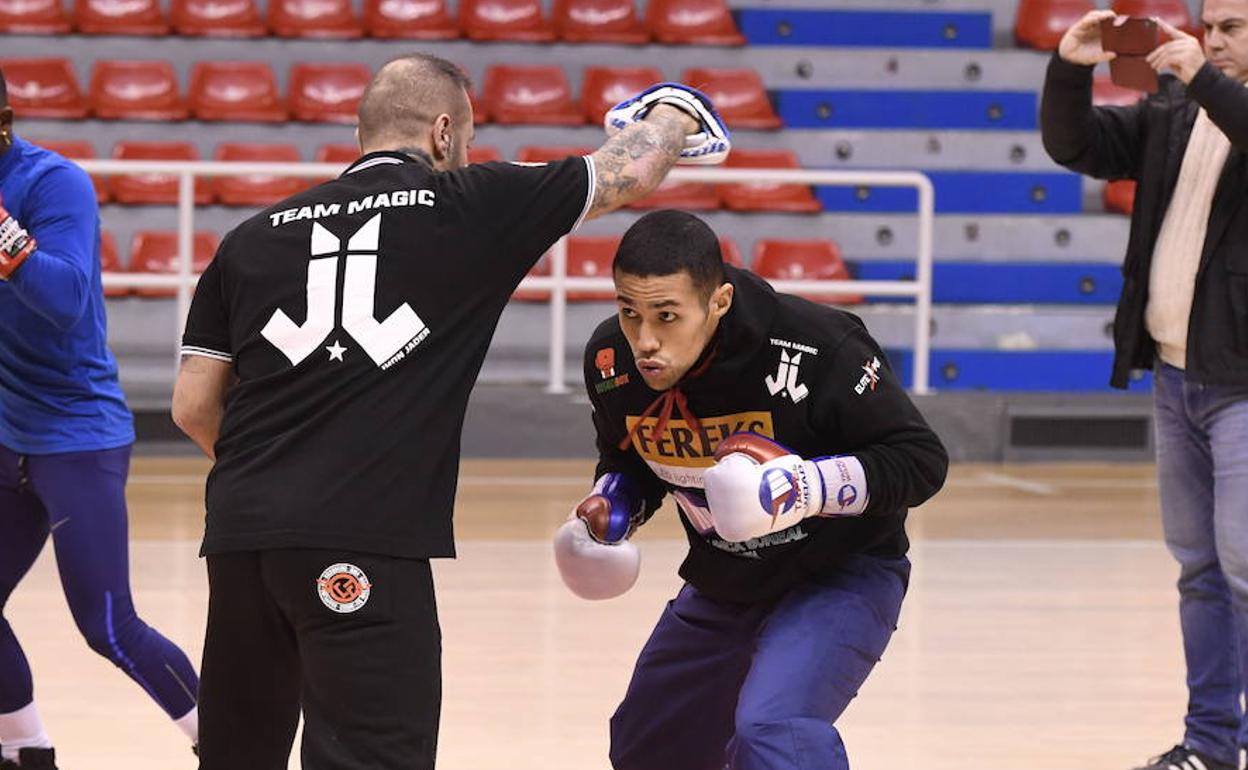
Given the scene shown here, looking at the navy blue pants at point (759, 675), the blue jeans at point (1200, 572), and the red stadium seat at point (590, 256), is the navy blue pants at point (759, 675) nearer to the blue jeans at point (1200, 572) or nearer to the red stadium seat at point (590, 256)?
the blue jeans at point (1200, 572)

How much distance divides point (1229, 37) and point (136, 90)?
9577mm

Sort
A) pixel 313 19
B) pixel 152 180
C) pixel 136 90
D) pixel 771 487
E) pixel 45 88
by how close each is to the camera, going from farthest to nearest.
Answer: pixel 313 19
pixel 136 90
pixel 45 88
pixel 152 180
pixel 771 487

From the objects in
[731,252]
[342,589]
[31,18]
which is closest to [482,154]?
[731,252]

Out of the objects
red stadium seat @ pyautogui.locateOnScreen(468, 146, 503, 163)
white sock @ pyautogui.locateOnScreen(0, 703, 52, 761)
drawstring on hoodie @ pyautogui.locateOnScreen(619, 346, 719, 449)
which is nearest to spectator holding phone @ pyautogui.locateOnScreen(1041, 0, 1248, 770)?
drawstring on hoodie @ pyautogui.locateOnScreen(619, 346, 719, 449)

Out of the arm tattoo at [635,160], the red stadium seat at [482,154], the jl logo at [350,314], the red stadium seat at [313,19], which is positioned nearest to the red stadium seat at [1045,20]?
the red stadium seat at [482,154]

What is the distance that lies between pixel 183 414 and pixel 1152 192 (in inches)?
95.1

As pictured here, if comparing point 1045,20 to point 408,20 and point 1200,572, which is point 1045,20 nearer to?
point 408,20

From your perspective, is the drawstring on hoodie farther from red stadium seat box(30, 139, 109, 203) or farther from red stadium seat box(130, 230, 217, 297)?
red stadium seat box(30, 139, 109, 203)

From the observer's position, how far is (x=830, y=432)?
391 centimetres

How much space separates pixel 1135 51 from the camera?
468cm

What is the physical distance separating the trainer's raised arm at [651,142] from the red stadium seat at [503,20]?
32.8 ft

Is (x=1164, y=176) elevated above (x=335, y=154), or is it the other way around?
(x=1164, y=176)

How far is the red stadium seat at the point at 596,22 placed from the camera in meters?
14.0

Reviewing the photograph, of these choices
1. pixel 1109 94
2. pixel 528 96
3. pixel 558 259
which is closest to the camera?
pixel 558 259
